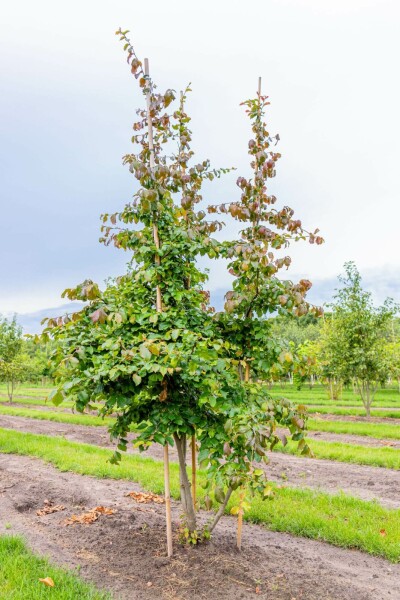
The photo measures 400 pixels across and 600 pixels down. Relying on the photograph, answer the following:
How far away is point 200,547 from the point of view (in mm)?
4828

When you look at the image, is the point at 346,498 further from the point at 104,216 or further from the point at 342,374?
the point at 342,374

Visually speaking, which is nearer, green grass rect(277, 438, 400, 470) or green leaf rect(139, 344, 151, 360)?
green leaf rect(139, 344, 151, 360)

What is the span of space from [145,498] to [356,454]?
211 inches

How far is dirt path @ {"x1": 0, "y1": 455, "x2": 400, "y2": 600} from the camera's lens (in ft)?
13.3

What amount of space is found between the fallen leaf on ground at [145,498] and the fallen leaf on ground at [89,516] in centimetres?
66

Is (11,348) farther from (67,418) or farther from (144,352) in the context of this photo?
(144,352)

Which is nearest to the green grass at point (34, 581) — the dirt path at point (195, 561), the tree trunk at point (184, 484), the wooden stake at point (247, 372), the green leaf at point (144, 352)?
the dirt path at point (195, 561)

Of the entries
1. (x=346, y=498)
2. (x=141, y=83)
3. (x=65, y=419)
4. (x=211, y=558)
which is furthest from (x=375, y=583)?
(x=65, y=419)

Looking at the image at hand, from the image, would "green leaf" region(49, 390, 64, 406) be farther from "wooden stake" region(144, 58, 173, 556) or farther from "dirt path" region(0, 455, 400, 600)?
"dirt path" region(0, 455, 400, 600)

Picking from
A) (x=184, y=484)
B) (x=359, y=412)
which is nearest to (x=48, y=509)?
(x=184, y=484)

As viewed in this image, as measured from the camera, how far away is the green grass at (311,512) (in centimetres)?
523

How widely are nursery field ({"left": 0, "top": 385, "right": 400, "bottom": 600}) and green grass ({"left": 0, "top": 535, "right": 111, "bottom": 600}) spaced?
Answer: 0.01 metres

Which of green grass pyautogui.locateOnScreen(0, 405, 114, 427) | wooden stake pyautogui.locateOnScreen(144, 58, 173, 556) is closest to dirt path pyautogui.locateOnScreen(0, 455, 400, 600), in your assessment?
wooden stake pyautogui.locateOnScreen(144, 58, 173, 556)

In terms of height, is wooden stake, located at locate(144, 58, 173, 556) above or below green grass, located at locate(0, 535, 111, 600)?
above
